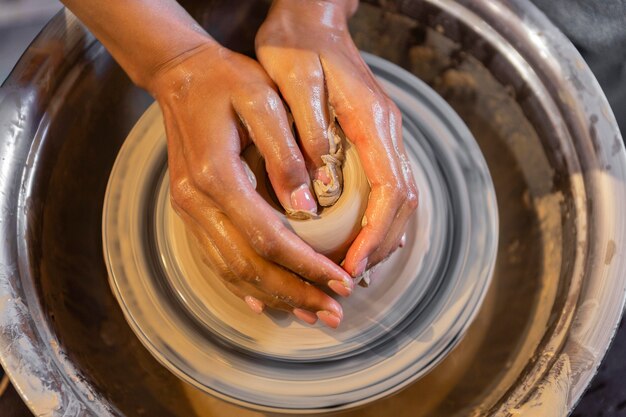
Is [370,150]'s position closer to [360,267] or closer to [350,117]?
[350,117]

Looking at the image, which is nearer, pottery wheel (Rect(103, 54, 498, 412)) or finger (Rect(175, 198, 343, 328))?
finger (Rect(175, 198, 343, 328))

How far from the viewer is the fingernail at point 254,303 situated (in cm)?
102

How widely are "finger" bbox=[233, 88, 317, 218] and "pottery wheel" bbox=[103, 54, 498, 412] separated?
248 millimetres

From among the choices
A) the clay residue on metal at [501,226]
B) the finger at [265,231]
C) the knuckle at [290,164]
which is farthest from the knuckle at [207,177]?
the clay residue on metal at [501,226]

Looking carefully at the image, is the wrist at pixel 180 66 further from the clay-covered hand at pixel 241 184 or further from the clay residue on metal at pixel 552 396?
the clay residue on metal at pixel 552 396

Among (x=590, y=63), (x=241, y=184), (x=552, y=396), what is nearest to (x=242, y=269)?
(x=241, y=184)

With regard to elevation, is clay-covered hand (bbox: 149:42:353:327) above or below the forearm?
below

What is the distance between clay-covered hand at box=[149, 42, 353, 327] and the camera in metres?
0.89

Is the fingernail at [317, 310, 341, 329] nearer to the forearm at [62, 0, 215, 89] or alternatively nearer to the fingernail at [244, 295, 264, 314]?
the fingernail at [244, 295, 264, 314]

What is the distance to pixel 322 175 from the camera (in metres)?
0.98

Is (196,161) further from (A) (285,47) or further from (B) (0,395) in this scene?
(B) (0,395)

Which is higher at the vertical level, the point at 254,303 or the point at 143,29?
the point at 143,29

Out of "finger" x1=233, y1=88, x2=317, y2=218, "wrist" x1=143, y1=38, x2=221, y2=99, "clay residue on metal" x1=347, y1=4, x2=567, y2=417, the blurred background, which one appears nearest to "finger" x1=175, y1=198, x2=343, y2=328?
"finger" x1=233, y1=88, x2=317, y2=218

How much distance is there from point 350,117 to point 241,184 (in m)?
0.23
